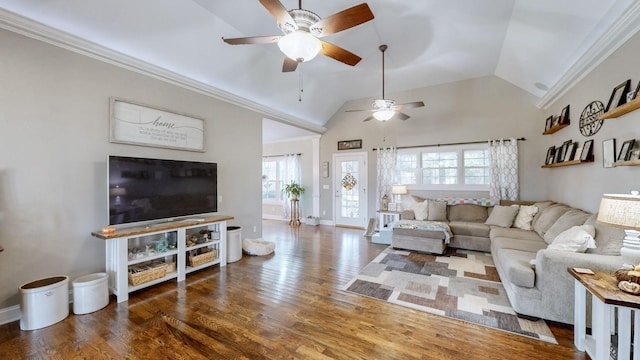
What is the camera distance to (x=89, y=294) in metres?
2.55

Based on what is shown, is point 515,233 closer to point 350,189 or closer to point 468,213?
point 468,213

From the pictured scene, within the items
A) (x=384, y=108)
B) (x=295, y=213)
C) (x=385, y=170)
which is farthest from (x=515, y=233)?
(x=295, y=213)

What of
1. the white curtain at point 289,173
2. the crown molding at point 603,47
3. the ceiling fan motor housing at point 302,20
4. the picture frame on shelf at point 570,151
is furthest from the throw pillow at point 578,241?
the white curtain at point 289,173

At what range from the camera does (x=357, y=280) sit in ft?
11.0

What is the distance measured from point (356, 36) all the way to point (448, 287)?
384 centimetres

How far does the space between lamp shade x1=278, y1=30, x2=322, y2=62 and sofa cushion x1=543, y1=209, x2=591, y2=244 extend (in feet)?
11.7

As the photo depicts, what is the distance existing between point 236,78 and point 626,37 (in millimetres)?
4782

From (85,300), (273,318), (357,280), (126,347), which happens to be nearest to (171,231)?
(85,300)

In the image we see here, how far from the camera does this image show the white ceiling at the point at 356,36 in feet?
8.86

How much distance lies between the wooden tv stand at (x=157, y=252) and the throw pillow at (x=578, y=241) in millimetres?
4079

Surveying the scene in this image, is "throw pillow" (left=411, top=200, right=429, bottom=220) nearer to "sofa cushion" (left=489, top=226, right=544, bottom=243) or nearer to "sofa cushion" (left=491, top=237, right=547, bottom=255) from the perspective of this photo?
"sofa cushion" (left=489, top=226, right=544, bottom=243)

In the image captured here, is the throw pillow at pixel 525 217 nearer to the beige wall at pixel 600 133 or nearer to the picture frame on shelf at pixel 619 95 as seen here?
the beige wall at pixel 600 133

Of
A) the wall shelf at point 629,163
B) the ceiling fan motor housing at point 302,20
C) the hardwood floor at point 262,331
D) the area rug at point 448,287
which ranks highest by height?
the ceiling fan motor housing at point 302,20

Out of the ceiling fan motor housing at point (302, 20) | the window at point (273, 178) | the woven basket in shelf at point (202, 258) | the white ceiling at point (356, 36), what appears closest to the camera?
the ceiling fan motor housing at point (302, 20)
